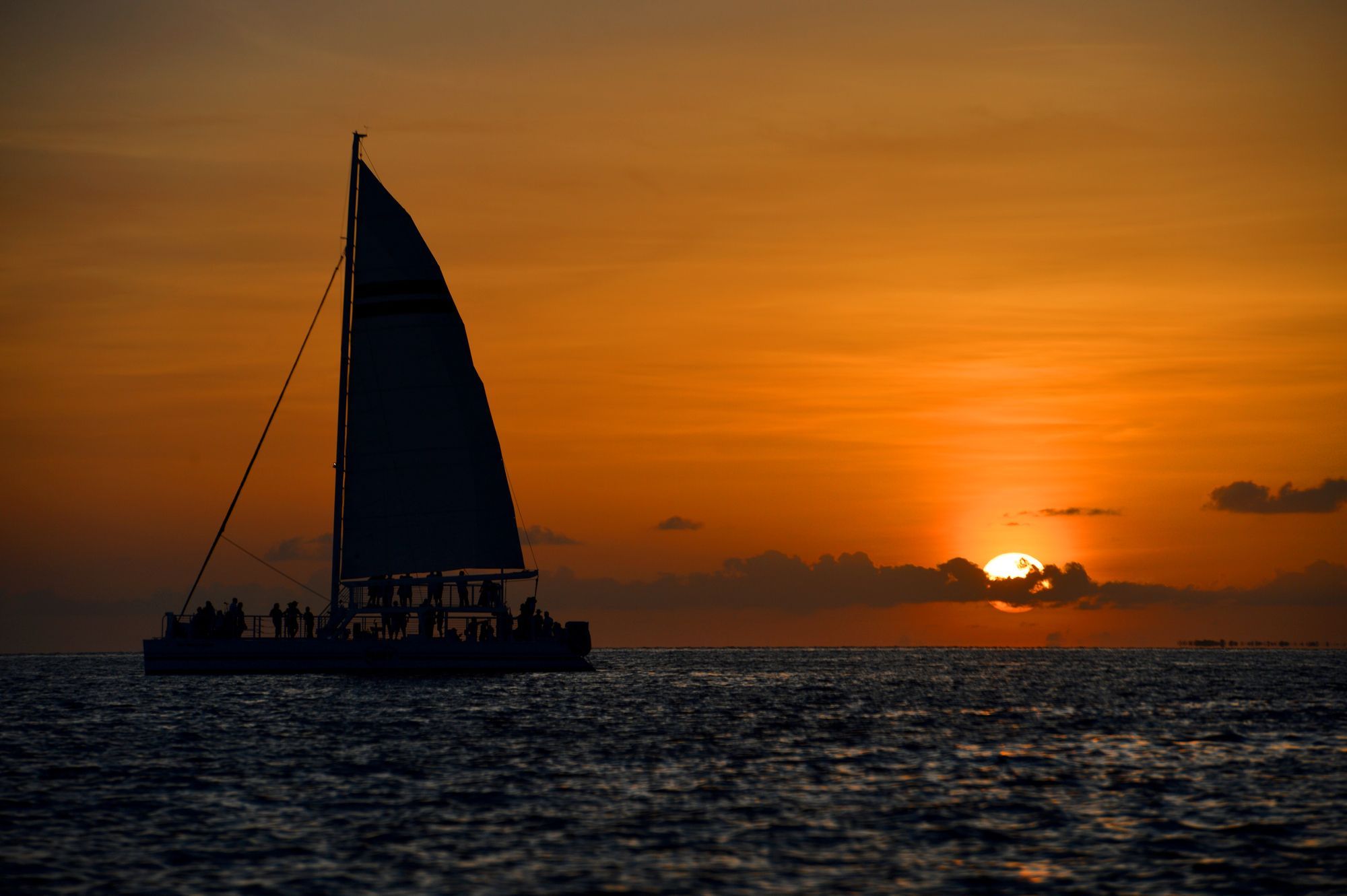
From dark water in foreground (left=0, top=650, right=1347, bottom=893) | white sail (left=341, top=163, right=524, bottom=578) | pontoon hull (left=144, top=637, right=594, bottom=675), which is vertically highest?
white sail (left=341, top=163, right=524, bottom=578)

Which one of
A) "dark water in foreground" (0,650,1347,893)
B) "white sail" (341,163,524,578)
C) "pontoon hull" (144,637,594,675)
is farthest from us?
"white sail" (341,163,524,578)

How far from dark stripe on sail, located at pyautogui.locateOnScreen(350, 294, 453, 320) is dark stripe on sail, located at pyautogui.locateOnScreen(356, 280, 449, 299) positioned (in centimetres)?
33

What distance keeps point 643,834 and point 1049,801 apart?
10.9 metres

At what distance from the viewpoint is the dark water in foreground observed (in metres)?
26.1

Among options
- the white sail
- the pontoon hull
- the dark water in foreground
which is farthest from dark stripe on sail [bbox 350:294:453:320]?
the dark water in foreground

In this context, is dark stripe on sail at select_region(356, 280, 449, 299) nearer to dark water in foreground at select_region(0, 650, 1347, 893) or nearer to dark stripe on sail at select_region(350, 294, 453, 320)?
dark stripe on sail at select_region(350, 294, 453, 320)

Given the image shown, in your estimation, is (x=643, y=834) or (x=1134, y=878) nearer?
(x=1134, y=878)

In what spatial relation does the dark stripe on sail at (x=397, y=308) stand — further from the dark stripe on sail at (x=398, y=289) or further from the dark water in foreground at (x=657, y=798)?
the dark water in foreground at (x=657, y=798)

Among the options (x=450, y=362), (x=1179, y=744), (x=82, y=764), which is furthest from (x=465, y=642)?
(x=1179, y=744)

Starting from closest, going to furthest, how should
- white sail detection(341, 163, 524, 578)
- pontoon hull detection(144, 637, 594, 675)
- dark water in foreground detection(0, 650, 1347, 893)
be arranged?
dark water in foreground detection(0, 650, 1347, 893) < pontoon hull detection(144, 637, 594, 675) < white sail detection(341, 163, 524, 578)

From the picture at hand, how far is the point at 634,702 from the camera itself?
235ft

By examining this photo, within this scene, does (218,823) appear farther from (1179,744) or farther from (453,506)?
(453,506)

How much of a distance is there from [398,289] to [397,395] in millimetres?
5318

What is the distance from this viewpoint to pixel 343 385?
73.6 m
